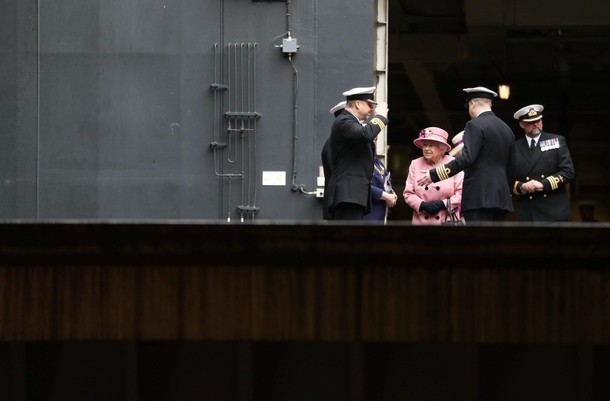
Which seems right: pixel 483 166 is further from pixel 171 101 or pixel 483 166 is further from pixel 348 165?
pixel 171 101

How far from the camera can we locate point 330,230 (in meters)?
3.84

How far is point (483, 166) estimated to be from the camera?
10617 mm

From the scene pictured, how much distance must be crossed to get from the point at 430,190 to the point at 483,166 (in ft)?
2.46

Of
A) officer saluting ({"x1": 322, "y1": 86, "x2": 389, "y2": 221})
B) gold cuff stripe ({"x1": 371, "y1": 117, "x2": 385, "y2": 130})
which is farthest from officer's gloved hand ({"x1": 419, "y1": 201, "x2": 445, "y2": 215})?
gold cuff stripe ({"x1": 371, "y1": 117, "x2": 385, "y2": 130})

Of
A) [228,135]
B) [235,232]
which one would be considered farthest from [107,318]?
[228,135]

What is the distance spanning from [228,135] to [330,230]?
Result: 925cm

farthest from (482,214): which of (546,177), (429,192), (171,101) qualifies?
(171,101)

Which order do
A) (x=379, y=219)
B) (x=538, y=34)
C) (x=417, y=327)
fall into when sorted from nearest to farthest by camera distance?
1. (x=417, y=327)
2. (x=379, y=219)
3. (x=538, y=34)

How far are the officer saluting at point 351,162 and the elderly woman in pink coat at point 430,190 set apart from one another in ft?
2.27

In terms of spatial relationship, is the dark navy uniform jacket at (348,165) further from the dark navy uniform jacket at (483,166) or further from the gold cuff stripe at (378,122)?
the dark navy uniform jacket at (483,166)

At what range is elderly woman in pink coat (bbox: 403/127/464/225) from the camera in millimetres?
11055

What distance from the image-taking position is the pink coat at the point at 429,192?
11.1m

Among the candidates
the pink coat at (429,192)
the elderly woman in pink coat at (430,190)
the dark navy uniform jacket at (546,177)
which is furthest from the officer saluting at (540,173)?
the elderly woman in pink coat at (430,190)

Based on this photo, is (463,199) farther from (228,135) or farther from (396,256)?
(396,256)
